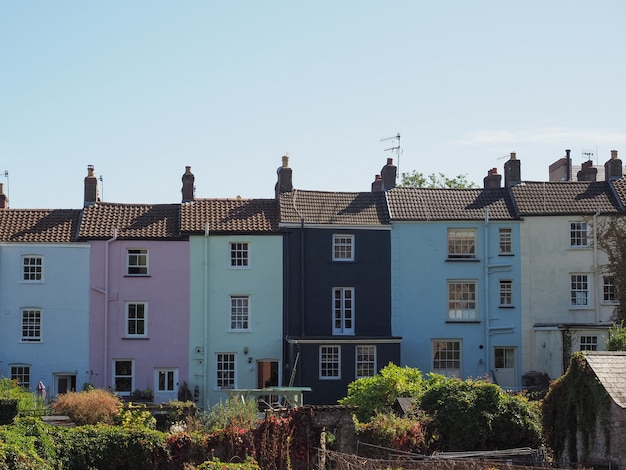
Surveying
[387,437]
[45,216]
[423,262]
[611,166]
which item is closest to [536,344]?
[423,262]

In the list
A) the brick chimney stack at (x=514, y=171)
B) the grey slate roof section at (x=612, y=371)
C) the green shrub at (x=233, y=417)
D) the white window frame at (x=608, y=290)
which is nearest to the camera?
the grey slate roof section at (x=612, y=371)

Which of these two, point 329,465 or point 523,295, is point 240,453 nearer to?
point 329,465

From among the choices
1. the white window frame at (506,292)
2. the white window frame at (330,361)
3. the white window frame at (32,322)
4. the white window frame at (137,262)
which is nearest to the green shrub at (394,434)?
the white window frame at (330,361)

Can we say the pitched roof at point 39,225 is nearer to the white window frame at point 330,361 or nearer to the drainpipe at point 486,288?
the white window frame at point 330,361

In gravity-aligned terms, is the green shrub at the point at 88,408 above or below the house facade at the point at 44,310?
below

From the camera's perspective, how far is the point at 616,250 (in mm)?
45188

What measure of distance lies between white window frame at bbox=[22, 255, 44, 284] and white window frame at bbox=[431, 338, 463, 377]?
62.4 ft

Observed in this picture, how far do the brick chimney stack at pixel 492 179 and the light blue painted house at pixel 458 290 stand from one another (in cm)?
259

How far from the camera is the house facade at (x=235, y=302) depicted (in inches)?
1752

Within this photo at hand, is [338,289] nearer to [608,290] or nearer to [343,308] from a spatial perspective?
[343,308]

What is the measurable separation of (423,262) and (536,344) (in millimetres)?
6663

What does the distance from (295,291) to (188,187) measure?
7566 mm

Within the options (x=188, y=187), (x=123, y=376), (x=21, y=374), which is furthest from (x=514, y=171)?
(x=21, y=374)

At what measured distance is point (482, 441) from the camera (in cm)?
3052
